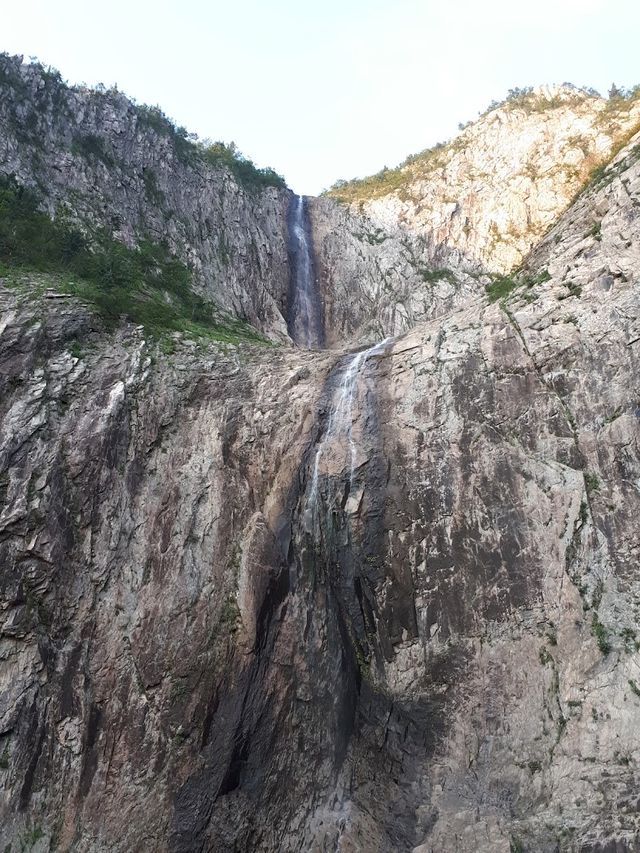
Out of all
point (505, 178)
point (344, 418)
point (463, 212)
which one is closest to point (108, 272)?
point (344, 418)

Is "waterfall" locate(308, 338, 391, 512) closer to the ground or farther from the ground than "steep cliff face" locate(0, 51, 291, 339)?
closer to the ground

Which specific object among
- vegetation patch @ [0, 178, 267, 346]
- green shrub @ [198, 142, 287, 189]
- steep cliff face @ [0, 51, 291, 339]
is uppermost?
green shrub @ [198, 142, 287, 189]

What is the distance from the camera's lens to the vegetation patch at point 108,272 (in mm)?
19203

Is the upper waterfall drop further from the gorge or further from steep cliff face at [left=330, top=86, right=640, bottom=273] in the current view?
the gorge

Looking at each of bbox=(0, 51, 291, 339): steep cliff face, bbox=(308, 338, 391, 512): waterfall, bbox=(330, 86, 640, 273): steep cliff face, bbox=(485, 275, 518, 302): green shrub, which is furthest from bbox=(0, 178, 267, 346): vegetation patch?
bbox=(330, 86, 640, 273): steep cliff face

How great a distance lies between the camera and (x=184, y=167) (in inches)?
1218

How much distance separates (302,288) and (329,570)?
72.5ft

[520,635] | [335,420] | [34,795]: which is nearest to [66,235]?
[335,420]

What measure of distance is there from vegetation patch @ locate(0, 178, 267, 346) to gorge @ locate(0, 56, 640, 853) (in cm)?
21

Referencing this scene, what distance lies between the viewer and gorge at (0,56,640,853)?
38.3 feet

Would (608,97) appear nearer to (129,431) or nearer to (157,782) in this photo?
(129,431)

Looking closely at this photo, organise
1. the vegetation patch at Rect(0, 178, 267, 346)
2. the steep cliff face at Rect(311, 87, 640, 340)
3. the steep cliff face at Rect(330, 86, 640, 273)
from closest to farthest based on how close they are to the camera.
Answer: the vegetation patch at Rect(0, 178, 267, 346) → the steep cliff face at Rect(330, 86, 640, 273) → the steep cliff face at Rect(311, 87, 640, 340)

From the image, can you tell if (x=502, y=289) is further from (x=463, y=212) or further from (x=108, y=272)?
(x=463, y=212)

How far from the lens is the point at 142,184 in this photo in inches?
1101
